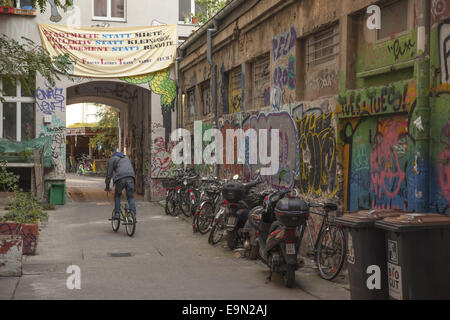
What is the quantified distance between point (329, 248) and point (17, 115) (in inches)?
530

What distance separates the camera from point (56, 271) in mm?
8195

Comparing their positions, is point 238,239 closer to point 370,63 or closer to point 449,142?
point 370,63

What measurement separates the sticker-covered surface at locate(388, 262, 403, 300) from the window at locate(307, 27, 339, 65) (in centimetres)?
447

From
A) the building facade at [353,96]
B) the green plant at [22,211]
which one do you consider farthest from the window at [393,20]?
the green plant at [22,211]

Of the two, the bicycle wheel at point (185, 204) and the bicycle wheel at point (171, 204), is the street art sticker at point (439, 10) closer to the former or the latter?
the bicycle wheel at point (185, 204)

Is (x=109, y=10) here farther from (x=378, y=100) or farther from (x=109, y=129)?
(x=109, y=129)

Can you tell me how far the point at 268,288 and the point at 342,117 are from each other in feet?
9.40

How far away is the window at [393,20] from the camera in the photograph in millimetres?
7320

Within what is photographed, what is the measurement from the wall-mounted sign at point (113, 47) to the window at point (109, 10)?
84 centimetres

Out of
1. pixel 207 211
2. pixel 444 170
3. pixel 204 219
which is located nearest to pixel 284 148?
pixel 207 211

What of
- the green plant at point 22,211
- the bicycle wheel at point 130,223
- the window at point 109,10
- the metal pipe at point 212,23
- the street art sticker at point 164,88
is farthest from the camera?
the street art sticker at point 164,88

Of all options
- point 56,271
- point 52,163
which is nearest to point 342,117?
point 56,271

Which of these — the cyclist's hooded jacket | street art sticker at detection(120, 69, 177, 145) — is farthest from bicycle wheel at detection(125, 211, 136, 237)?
street art sticker at detection(120, 69, 177, 145)
